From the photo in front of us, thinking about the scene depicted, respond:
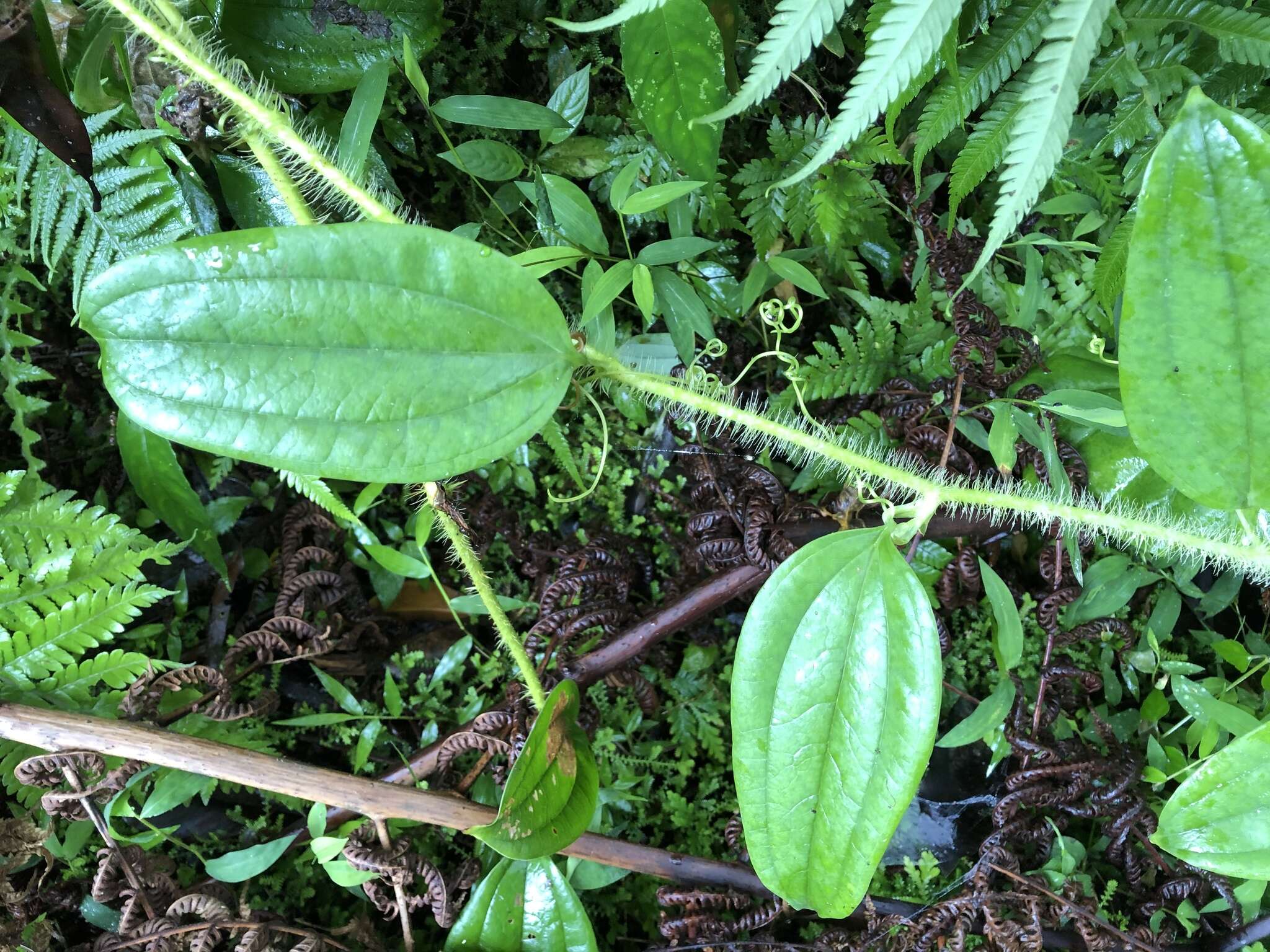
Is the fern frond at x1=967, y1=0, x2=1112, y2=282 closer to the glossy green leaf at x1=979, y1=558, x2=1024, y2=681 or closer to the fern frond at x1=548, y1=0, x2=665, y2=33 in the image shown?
the fern frond at x1=548, y1=0, x2=665, y2=33

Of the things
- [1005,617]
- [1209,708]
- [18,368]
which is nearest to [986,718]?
[1005,617]

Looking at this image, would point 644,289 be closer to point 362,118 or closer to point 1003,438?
point 362,118

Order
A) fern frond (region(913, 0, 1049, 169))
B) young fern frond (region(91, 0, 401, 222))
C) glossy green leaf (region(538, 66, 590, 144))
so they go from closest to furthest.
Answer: young fern frond (region(91, 0, 401, 222)) < fern frond (region(913, 0, 1049, 169)) < glossy green leaf (region(538, 66, 590, 144))

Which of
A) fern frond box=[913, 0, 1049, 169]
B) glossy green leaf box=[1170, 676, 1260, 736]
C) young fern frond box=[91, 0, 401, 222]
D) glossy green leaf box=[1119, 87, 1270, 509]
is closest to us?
glossy green leaf box=[1119, 87, 1270, 509]

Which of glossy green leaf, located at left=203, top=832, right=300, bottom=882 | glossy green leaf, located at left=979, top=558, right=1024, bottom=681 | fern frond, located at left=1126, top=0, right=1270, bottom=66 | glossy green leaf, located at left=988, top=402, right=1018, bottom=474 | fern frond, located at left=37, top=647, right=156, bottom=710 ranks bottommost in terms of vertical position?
glossy green leaf, located at left=203, top=832, right=300, bottom=882

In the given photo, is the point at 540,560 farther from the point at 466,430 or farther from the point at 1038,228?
the point at 1038,228

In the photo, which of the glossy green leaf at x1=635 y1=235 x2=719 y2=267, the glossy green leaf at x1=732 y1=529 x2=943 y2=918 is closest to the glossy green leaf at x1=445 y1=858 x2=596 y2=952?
the glossy green leaf at x1=732 y1=529 x2=943 y2=918

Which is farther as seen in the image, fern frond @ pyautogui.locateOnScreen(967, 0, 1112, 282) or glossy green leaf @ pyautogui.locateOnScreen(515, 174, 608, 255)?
glossy green leaf @ pyautogui.locateOnScreen(515, 174, 608, 255)

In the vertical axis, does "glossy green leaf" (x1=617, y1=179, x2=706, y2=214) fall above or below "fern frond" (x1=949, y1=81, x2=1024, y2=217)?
below
